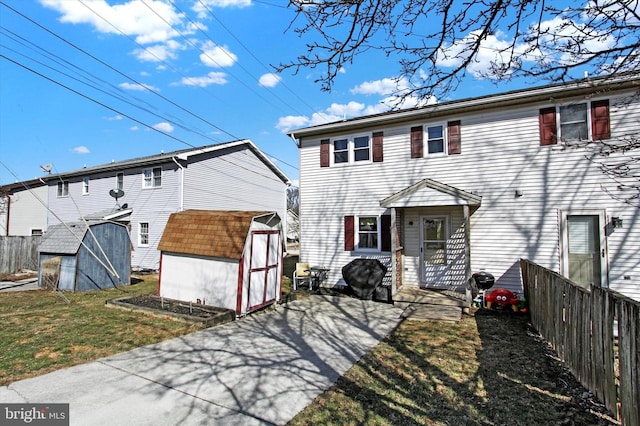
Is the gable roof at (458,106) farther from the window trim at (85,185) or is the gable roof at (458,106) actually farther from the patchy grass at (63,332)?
the window trim at (85,185)

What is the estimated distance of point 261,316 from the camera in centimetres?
779

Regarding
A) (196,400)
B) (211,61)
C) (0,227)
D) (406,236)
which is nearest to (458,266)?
(406,236)

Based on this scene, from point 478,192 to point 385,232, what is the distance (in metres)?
3.01

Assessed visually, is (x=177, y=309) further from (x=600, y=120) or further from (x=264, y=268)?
(x=600, y=120)

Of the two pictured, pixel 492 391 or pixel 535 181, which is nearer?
pixel 492 391

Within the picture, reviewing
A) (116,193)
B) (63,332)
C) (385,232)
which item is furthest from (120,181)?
(385,232)

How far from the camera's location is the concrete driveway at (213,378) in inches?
140

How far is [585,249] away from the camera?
845 cm

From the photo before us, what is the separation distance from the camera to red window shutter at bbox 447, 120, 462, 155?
32.2 ft

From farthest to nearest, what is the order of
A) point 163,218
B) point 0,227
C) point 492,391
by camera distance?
point 0,227 → point 163,218 → point 492,391

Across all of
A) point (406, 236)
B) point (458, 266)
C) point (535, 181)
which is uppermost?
point (535, 181)

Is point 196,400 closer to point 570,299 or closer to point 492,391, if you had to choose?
point 492,391

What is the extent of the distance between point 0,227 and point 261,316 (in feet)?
94.3

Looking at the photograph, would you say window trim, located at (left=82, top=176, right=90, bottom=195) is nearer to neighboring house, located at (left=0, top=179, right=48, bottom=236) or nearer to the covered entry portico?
neighboring house, located at (left=0, top=179, right=48, bottom=236)
